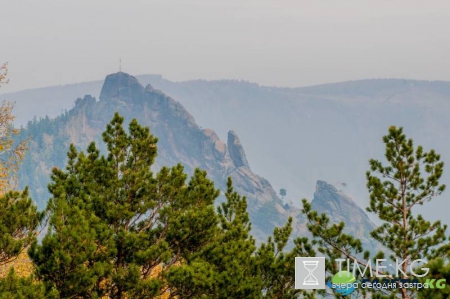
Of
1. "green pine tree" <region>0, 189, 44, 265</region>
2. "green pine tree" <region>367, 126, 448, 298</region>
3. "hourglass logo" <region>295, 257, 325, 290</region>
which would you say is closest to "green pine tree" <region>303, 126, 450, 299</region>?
"green pine tree" <region>367, 126, 448, 298</region>

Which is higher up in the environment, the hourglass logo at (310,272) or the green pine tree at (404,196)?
the green pine tree at (404,196)

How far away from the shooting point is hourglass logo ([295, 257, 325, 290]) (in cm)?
1997

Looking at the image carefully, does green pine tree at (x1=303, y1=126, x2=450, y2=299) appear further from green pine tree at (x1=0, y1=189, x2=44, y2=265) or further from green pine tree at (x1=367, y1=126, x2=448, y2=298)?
green pine tree at (x1=0, y1=189, x2=44, y2=265)

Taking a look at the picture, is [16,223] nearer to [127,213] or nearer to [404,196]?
[127,213]

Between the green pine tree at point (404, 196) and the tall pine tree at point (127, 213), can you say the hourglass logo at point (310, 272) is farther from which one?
the tall pine tree at point (127, 213)

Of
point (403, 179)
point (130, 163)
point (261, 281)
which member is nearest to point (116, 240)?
point (130, 163)

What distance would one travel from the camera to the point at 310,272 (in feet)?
66.7

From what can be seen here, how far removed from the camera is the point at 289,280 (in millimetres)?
20594

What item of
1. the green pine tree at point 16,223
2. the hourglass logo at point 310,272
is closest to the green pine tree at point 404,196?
the hourglass logo at point 310,272

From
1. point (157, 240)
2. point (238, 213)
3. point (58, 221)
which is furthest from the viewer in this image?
point (238, 213)

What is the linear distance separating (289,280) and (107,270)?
737 cm

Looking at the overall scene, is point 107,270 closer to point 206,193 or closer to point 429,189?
point 206,193

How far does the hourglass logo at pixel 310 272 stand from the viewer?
20.0 metres

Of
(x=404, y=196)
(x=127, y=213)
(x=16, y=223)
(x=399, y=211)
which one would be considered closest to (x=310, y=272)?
(x=399, y=211)
